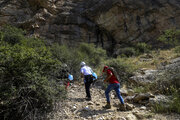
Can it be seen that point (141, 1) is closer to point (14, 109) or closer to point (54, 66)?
point (54, 66)

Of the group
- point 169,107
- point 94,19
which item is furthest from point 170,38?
point 169,107

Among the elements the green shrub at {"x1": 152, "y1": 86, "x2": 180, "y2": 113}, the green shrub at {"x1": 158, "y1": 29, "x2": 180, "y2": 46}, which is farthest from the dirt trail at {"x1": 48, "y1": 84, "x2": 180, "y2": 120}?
the green shrub at {"x1": 158, "y1": 29, "x2": 180, "y2": 46}

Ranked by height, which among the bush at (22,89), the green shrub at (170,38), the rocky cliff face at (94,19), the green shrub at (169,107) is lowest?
the green shrub at (169,107)

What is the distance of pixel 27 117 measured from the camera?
9.83 ft

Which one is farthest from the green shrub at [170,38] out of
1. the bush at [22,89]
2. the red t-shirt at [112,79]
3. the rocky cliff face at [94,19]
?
the bush at [22,89]

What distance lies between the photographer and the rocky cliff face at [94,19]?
1836 cm

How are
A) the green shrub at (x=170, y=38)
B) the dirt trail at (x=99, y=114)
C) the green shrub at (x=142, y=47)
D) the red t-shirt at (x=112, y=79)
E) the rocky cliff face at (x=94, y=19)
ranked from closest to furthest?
the dirt trail at (x=99, y=114) < the red t-shirt at (x=112, y=79) < the green shrub at (x=170, y=38) < the green shrub at (x=142, y=47) < the rocky cliff face at (x=94, y=19)

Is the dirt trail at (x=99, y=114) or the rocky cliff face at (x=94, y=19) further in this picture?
the rocky cliff face at (x=94, y=19)

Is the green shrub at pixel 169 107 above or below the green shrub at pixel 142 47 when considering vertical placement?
below

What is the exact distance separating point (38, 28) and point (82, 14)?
8.16 metres

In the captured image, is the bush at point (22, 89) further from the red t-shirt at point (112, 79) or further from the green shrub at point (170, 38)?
the green shrub at point (170, 38)

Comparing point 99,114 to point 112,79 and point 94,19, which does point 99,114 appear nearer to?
point 112,79

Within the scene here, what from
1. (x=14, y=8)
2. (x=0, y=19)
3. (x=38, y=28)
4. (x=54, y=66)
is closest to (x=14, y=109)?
(x=54, y=66)

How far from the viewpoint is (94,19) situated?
69.8ft
